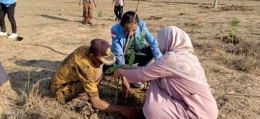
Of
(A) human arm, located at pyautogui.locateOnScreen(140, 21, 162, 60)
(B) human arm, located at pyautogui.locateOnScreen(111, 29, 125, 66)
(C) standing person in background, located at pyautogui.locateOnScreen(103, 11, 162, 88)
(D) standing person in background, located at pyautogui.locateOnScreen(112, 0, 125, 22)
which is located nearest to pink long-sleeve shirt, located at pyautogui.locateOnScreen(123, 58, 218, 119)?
(C) standing person in background, located at pyautogui.locateOnScreen(103, 11, 162, 88)

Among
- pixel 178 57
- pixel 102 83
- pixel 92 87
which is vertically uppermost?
pixel 178 57

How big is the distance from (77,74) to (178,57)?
0.89m

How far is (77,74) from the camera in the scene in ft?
8.48

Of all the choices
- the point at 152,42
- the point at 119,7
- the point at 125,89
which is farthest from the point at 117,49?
the point at 119,7

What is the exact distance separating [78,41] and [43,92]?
9.19ft

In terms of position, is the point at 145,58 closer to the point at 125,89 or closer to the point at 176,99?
the point at 125,89

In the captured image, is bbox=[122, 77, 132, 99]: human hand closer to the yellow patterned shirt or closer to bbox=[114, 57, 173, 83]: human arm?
bbox=[114, 57, 173, 83]: human arm

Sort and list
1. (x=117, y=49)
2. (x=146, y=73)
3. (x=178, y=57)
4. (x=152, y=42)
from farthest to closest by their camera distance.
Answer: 1. (x=152, y=42)
2. (x=117, y=49)
3. (x=146, y=73)
4. (x=178, y=57)

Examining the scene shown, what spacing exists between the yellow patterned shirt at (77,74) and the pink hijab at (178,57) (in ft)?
2.03

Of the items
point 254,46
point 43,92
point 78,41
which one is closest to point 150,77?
point 43,92

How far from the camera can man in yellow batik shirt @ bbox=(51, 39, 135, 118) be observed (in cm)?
245

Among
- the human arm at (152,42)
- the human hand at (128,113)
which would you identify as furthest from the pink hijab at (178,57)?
the human arm at (152,42)

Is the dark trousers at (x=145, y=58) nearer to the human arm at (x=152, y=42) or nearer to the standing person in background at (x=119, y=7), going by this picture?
the human arm at (x=152, y=42)

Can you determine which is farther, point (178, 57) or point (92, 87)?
point (92, 87)
